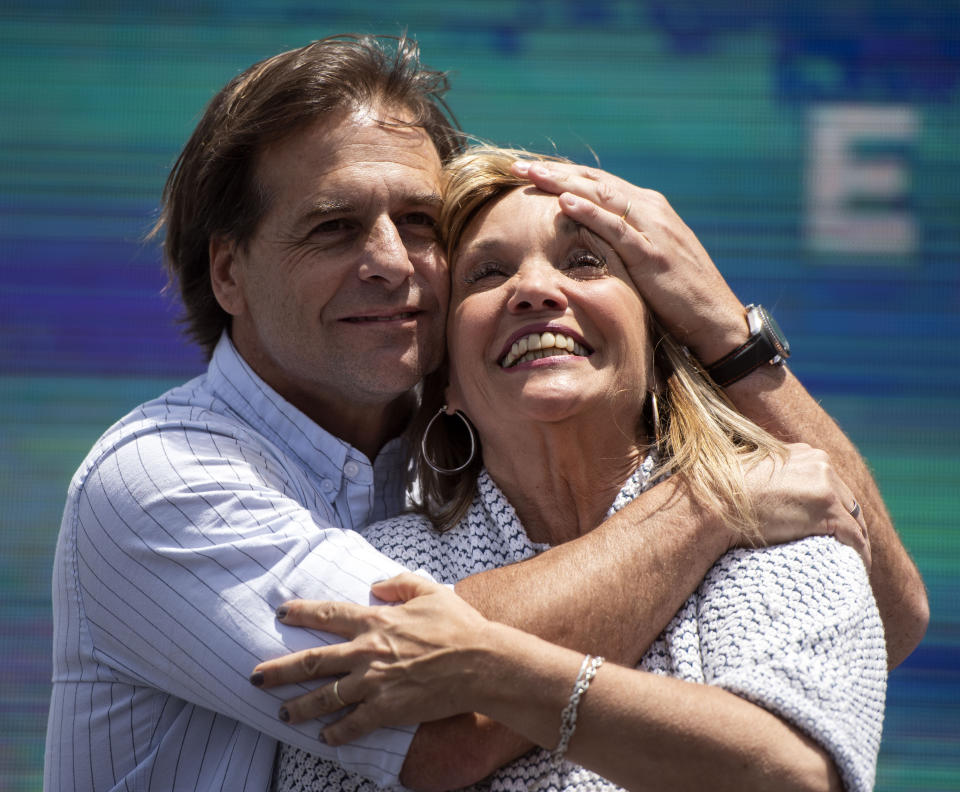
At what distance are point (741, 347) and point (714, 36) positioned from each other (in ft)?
6.95

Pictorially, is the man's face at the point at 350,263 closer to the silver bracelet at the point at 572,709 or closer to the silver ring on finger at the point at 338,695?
the silver ring on finger at the point at 338,695

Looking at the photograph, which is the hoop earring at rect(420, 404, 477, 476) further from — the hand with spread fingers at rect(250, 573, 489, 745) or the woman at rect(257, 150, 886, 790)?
the hand with spread fingers at rect(250, 573, 489, 745)

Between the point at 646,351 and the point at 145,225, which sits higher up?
the point at 646,351

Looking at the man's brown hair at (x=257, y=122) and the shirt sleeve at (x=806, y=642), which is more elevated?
the man's brown hair at (x=257, y=122)

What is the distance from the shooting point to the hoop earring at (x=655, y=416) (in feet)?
7.95

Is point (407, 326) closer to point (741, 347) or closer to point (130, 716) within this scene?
point (741, 347)

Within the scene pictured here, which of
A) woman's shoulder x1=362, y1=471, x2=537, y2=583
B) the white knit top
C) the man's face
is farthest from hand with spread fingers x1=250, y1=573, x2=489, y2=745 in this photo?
A: the man's face

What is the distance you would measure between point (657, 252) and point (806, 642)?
932 millimetres

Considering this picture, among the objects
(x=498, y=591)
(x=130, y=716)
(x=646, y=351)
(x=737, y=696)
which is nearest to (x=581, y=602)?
(x=498, y=591)

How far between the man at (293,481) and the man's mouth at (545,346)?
27 cm

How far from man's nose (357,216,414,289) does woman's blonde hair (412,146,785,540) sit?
121mm

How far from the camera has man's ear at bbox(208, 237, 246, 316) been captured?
9.32ft

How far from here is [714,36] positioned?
13.8 ft

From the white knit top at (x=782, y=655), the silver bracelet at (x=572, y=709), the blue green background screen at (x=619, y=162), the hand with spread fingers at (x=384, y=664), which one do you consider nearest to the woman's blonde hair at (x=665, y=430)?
the white knit top at (x=782, y=655)
